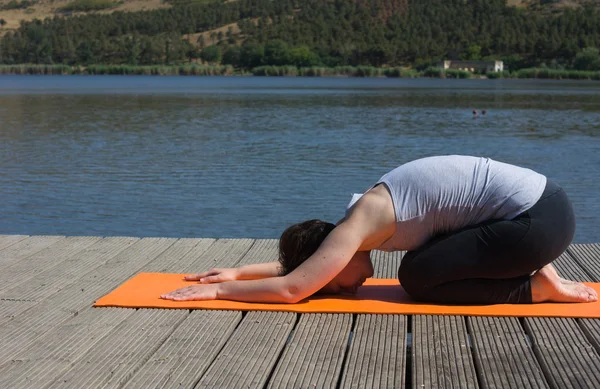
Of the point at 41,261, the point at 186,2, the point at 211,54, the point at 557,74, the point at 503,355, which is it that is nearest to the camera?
the point at 503,355

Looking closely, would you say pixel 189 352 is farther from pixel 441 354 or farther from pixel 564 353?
pixel 564 353

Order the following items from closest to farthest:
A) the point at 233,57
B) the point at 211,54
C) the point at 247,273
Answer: the point at 247,273, the point at 233,57, the point at 211,54

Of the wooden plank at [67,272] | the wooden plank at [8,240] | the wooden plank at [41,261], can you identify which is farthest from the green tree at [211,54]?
the wooden plank at [67,272]

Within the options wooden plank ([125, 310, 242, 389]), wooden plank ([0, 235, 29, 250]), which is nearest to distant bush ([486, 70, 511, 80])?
wooden plank ([0, 235, 29, 250])

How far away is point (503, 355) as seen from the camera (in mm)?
3418

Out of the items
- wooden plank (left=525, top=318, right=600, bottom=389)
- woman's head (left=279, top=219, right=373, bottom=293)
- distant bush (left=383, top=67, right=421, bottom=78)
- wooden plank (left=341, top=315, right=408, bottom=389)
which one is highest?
woman's head (left=279, top=219, right=373, bottom=293)

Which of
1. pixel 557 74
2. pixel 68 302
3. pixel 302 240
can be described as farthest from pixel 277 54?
pixel 302 240

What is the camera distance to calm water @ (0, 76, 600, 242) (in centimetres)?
1065

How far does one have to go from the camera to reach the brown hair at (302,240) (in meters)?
4.12

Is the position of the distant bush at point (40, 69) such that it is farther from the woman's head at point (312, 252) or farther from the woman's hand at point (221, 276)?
the woman's head at point (312, 252)

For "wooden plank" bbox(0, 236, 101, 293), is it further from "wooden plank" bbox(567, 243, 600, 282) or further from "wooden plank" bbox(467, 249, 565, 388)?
"wooden plank" bbox(567, 243, 600, 282)

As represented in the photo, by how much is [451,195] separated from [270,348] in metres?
1.19

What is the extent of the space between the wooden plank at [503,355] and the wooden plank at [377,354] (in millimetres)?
310

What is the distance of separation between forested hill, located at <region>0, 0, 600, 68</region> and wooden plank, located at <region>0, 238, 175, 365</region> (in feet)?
367
